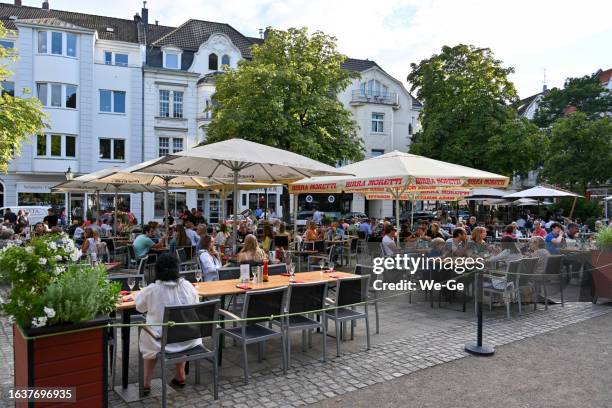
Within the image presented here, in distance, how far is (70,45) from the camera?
2786cm

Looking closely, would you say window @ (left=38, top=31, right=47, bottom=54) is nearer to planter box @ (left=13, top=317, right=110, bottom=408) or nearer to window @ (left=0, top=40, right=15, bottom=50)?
window @ (left=0, top=40, right=15, bottom=50)

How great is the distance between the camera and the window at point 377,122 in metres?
39.1

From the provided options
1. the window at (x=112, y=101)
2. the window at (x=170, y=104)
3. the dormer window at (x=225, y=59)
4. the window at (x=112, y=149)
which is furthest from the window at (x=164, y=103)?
the dormer window at (x=225, y=59)

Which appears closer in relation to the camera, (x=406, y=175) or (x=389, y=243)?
(x=406, y=175)

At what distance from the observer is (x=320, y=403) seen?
4.61 metres

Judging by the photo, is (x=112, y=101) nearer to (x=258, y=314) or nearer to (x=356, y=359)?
(x=258, y=314)

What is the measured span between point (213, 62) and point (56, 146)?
11.7 meters

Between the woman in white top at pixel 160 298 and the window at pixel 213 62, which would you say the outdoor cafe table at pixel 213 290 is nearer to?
the woman in white top at pixel 160 298

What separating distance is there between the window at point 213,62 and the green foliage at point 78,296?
30932 millimetres

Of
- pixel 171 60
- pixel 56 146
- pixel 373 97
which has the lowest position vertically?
pixel 56 146

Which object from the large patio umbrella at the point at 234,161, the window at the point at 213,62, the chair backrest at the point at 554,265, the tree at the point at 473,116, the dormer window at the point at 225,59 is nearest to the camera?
the large patio umbrella at the point at 234,161

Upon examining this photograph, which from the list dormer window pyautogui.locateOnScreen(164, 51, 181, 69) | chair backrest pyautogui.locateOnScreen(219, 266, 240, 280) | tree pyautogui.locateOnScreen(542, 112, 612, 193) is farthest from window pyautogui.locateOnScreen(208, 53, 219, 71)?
chair backrest pyautogui.locateOnScreen(219, 266, 240, 280)

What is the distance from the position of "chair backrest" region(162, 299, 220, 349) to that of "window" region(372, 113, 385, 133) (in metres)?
35.7

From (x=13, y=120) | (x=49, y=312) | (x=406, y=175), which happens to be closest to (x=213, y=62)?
(x=13, y=120)
